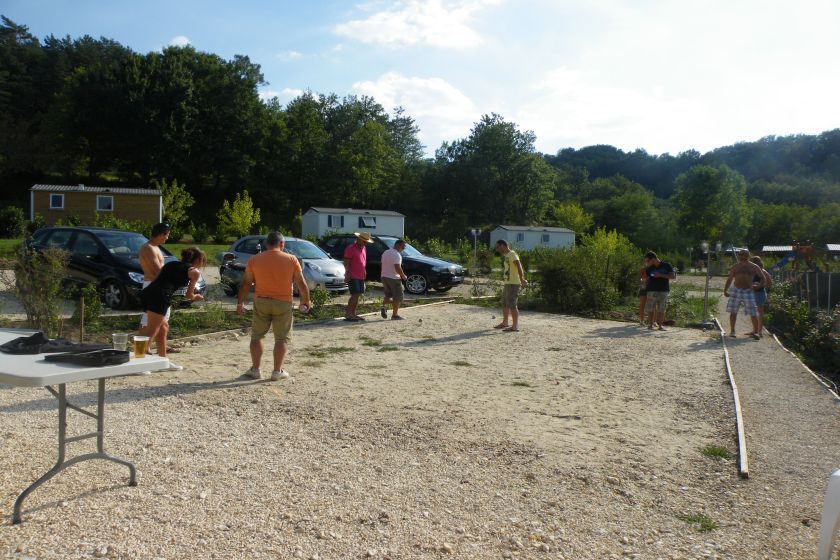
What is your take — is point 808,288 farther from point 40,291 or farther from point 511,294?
point 40,291

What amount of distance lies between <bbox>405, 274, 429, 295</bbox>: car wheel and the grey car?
2.69 metres

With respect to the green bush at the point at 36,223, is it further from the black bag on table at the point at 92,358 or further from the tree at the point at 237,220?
the black bag on table at the point at 92,358

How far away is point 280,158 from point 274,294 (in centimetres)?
5752

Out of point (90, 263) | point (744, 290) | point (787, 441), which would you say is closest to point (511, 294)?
point (744, 290)

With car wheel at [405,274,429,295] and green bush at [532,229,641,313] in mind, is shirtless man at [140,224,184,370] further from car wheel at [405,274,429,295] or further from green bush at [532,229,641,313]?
car wheel at [405,274,429,295]

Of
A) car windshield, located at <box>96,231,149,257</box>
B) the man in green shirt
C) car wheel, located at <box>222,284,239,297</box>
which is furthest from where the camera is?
A: car wheel, located at <box>222,284,239,297</box>

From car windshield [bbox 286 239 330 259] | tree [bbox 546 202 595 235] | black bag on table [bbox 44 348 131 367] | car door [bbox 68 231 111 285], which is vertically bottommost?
black bag on table [bbox 44 348 131 367]

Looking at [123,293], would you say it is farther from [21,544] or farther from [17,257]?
[21,544]

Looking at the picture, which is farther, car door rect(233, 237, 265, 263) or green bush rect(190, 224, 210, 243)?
green bush rect(190, 224, 210, 243)

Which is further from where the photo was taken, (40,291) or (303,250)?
(303,250)

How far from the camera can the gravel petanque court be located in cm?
377

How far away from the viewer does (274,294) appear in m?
7.63

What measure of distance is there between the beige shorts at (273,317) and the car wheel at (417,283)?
1135cm

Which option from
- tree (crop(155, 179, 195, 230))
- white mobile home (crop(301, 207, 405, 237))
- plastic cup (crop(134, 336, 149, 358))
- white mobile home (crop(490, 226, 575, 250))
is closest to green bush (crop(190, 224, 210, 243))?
tree (crop(155, 179, 195, 230))
